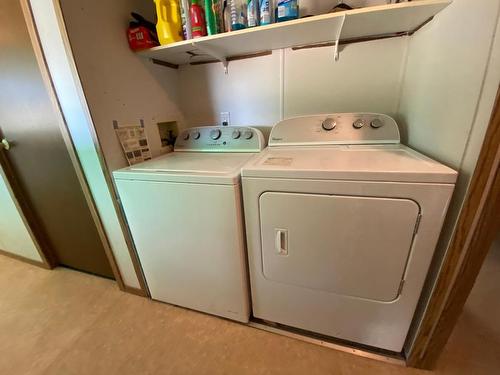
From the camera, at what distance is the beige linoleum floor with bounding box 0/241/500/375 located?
1146mm

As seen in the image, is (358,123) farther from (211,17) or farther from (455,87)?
(211,17)

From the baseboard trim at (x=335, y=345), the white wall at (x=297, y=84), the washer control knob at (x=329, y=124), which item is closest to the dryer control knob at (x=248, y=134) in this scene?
the white wall at (x=297, y=84)

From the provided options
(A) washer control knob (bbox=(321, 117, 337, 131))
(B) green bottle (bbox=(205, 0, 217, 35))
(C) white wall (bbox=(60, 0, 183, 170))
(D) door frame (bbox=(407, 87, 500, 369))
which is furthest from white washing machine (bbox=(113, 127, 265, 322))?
(D) door frame (bbox=(407, 87, 500, 369))

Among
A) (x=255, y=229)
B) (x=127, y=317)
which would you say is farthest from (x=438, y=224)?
(x=127, y=317)

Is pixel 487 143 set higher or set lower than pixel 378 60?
lower

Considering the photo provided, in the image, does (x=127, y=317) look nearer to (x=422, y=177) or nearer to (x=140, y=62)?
(x=140, y=62)

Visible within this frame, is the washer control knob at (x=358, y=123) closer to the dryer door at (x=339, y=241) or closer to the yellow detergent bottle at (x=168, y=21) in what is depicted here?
the dryer door at (x=339, y=241)

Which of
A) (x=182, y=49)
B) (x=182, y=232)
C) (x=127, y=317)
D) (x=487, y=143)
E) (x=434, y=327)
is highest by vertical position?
(x=182, y=49)

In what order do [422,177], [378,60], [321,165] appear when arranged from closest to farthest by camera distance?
[422,177] → [321,165] → [378,60]

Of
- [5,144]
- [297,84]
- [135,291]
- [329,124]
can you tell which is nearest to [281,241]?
[329,124]

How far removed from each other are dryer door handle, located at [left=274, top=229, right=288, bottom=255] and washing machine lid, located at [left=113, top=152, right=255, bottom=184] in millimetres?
327

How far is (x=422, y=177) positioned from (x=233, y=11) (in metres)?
1.25

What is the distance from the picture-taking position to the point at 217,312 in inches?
54.8

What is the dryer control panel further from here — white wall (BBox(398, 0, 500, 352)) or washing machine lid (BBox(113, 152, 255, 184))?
washing machine lid (BBox(113, 152, 255, 184))
